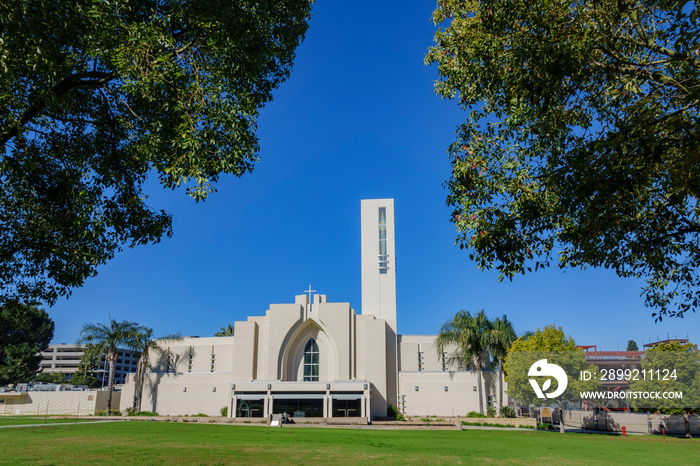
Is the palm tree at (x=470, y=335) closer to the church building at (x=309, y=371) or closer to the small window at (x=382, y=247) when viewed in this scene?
the church building at (x=309, y=371)

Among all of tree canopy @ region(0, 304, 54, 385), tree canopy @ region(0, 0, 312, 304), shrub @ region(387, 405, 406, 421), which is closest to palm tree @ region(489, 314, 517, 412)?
shrub @ region(387, 405, 406, 421)

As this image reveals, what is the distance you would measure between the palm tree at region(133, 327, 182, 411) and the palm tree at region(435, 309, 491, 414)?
81.4 ft

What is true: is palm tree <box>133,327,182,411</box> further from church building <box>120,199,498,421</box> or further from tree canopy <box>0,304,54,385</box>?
tree canopy <box>0,304,54,385</box>

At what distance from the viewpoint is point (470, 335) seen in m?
40.0

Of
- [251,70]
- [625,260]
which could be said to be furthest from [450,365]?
[251,70]

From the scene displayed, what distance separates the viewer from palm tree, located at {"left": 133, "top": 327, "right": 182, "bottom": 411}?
45.0m

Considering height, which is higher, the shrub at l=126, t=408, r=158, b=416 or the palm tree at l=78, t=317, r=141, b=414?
the palm tree at l=78, t=317, r=141, b=414

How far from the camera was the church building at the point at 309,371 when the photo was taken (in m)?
40.8

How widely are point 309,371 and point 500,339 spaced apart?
54.8 ft

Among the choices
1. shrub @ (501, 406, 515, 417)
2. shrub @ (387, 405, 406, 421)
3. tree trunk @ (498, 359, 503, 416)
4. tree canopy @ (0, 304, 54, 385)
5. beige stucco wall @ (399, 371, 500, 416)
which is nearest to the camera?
shrub @ (387, 405, 406, 421)

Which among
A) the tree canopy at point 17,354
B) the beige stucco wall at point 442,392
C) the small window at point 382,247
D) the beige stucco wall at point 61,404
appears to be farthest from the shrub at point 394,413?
the tree canopy at point 17,354

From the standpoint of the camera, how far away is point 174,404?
44.4 m

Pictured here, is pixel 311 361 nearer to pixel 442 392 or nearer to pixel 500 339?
pixel 442 392

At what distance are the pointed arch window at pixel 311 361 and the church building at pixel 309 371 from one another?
3.4 inches
